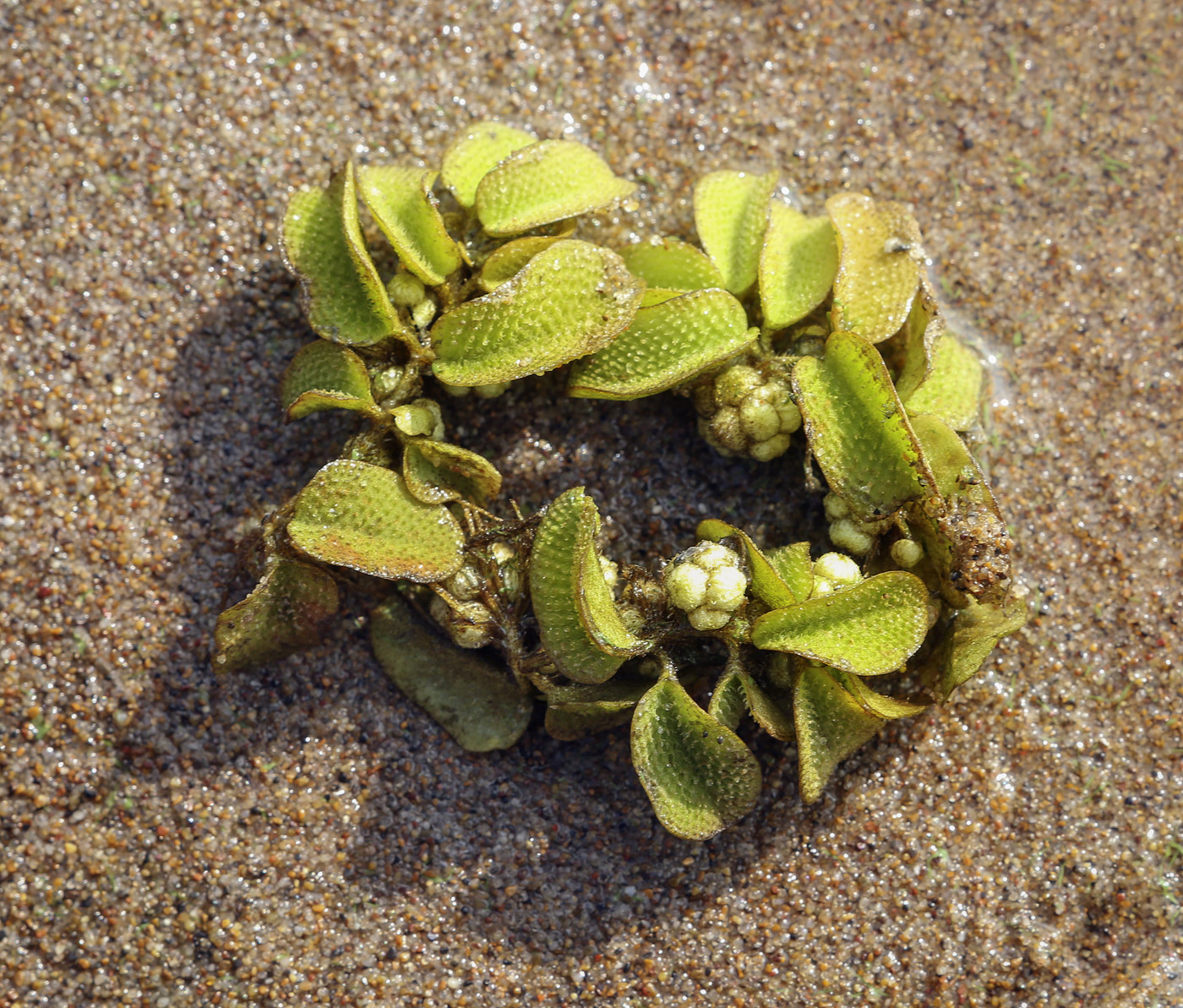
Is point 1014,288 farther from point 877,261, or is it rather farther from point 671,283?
point 671,283

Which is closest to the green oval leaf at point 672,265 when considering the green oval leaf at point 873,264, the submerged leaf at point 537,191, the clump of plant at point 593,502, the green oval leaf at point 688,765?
the clump of plant at point 593,502

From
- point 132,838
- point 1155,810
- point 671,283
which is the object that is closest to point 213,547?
point 132,838

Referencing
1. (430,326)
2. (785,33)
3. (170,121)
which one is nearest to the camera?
(430,326)

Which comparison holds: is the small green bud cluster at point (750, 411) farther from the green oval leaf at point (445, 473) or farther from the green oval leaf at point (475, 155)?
the green oval leaf at point (475, 155)

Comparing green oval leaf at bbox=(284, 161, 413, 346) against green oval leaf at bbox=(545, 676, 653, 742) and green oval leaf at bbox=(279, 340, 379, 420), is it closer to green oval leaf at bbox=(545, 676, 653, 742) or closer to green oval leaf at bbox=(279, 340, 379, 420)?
green oval leaf at bbox=(279, 340, 379, 420)

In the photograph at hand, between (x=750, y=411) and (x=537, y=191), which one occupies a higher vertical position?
(x=537, y=191)

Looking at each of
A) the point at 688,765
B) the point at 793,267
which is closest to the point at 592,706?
the point at 688,765

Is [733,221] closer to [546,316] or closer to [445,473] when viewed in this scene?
[546,316]
